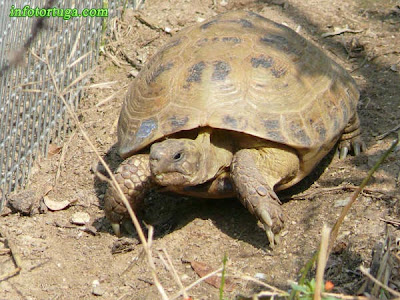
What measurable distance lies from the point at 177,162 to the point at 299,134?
3.00ft

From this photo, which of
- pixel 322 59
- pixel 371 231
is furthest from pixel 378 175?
pixel 322 59

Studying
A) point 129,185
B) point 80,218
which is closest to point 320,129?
point 129,185

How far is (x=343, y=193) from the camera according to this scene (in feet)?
15.4

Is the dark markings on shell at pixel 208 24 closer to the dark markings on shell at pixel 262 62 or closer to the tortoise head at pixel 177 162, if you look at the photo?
the dark markings on shell at pixel 262 62

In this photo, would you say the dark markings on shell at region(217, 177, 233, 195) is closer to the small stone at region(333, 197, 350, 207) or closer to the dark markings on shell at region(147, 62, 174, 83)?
the small stone at region(333, 197, 350, 207)

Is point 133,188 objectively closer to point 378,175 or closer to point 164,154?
point 164,154

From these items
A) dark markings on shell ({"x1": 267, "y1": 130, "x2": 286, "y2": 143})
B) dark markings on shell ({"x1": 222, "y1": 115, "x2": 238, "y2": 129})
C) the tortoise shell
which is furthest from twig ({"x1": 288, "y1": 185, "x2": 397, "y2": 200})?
dark markings on shell ({"x1": 222, "y1": 115, "x2": 238, "y2": 129})

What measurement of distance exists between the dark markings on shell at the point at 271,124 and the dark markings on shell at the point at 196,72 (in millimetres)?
558

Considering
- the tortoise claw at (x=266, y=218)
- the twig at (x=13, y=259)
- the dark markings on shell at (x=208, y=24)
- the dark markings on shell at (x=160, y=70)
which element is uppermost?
the dark markings on shell at (x=208, y=24)

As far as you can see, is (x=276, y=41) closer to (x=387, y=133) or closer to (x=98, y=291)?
(x=387, y=133)

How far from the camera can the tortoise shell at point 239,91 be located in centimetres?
448

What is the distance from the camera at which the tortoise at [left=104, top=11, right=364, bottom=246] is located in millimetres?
4316

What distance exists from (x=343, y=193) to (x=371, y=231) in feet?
1.90

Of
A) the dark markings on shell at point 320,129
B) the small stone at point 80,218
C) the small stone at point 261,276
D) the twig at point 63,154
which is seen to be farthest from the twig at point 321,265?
the twig at point 63,154
